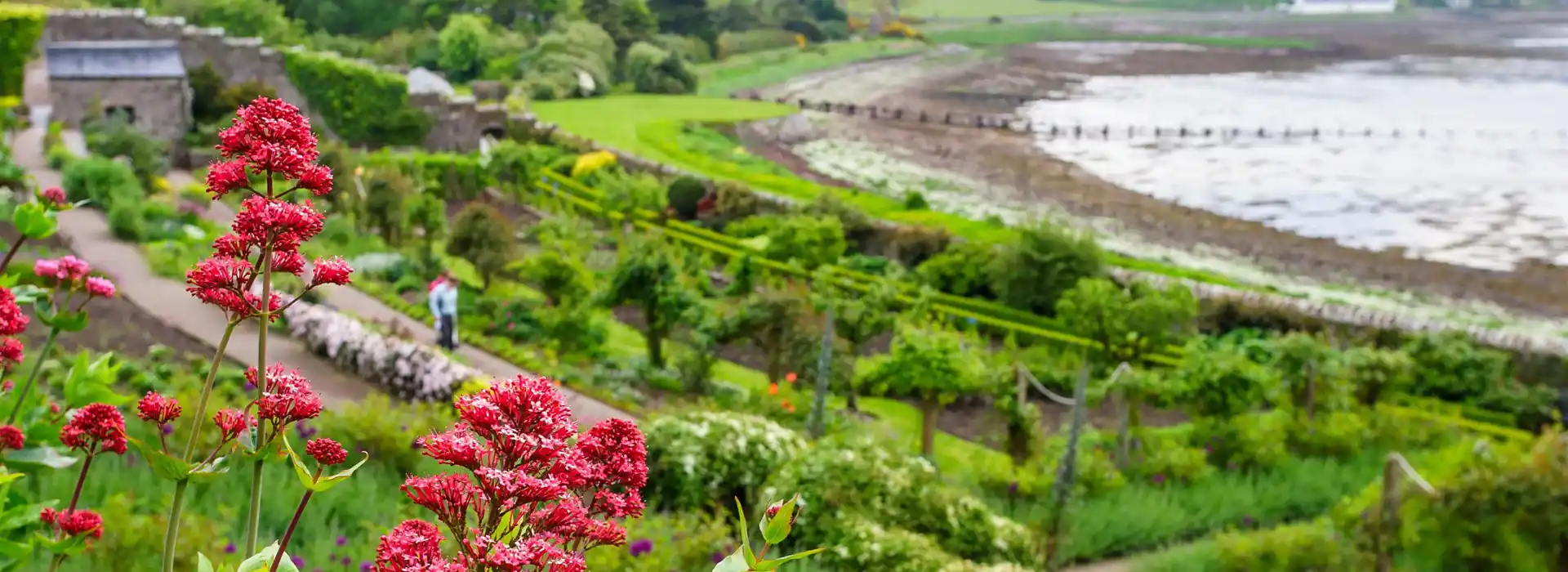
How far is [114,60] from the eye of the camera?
21.1 meters

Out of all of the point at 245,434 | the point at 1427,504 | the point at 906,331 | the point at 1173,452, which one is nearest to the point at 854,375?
the point at 906,331

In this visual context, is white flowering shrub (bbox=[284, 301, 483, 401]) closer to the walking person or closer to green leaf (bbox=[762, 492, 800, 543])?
the walking person

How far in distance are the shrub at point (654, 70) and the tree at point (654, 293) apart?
21.8 m

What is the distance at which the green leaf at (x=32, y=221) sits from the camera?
2.27m

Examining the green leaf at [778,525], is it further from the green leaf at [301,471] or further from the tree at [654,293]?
the tree at [654,293]

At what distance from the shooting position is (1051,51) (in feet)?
143

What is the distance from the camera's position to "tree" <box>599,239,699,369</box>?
11883 millimetres

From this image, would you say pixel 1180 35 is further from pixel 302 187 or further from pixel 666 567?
pixel 302 187

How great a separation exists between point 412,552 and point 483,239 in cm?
1276

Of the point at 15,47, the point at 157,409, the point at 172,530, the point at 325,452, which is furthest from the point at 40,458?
the point at 15,47

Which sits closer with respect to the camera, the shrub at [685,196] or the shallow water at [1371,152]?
the shrub at [685,196]

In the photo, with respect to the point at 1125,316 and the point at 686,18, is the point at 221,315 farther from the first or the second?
the point at 686,18

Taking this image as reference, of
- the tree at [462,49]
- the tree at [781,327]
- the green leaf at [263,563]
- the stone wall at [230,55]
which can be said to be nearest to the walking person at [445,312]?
the tree at [781,327]

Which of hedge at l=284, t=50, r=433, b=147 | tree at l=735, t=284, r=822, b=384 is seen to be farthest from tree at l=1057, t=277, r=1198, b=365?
hedge at l=284, t=50, r=433, b=147
